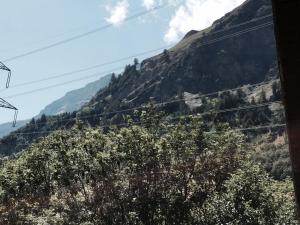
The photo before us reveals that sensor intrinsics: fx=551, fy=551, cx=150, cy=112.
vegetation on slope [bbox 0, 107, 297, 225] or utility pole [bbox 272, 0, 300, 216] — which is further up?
vegetation on slope [bbox 0, 107, 297, 225]

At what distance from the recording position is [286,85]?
3.26m

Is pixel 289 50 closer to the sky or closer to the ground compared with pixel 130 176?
closer to the ground

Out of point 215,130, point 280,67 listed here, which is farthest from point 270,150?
point 280,67

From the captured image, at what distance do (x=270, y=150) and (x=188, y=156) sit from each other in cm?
12204

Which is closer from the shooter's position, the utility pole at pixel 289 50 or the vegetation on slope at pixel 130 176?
the utility pole at pixel 289 50

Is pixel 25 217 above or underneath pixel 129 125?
underneath

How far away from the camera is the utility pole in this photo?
306cm

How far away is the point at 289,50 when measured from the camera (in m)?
3.15

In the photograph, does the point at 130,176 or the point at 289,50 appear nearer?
the point at 289,50

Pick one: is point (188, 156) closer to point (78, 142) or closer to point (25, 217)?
point (78, 142)

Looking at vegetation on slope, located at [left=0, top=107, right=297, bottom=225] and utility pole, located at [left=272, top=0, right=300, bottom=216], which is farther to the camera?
vegetation on slope, located at [left=0, top=107, right=297, bottom=225]

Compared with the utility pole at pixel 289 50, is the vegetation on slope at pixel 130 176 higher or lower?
higher

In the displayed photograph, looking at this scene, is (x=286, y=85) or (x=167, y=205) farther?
(x=167, y=205)

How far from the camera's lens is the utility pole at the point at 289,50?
306cm
